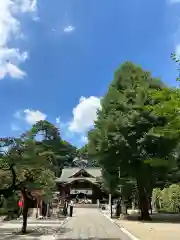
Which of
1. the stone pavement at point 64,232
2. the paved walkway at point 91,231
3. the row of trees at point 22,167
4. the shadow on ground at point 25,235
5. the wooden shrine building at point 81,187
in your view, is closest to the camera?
the row of trees at point 22,167

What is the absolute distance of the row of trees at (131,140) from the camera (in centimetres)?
3659

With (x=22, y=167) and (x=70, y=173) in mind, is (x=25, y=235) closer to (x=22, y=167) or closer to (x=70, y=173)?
(x=22, y=167)

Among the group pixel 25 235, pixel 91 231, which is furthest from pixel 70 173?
pixel 25 235

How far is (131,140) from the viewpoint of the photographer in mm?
36938

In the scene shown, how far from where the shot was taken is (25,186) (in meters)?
20.6

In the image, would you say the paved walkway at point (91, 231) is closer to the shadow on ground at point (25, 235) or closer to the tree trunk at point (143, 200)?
the shadow on ground at point (25, 235)

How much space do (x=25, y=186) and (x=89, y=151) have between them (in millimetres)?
20078

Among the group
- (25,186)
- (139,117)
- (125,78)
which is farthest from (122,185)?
(25,186)

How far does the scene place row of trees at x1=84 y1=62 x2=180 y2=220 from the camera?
1441 inches

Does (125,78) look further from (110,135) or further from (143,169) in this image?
(143,169)

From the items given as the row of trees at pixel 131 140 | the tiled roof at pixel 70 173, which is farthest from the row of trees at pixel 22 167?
the tiled roof at pixel 70 173

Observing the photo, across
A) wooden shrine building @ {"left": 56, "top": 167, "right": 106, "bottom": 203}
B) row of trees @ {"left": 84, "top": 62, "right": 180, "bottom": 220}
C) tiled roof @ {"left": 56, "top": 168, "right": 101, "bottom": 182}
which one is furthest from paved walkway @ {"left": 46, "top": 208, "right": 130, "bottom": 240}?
tiled roof @ {"left": 56, "top": 168, "right": 101, "bottom": 182}

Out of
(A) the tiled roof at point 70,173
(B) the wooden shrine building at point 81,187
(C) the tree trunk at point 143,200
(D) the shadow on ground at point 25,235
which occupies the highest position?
(A) the tiled roof at point 70,173

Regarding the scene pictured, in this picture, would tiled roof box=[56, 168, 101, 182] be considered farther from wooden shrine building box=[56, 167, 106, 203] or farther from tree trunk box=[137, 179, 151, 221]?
tree trunk box=[137, 179, 151, 221]
